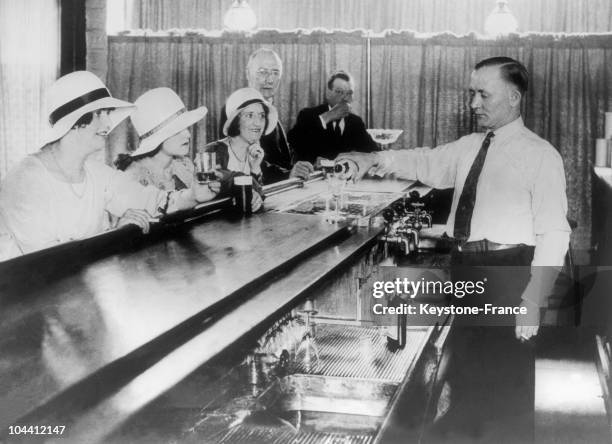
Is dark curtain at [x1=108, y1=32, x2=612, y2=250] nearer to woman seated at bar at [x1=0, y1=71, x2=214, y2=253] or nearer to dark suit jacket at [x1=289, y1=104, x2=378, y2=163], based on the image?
dark suit jacket at [x1=289, y1=104, x2=378, y2=163]

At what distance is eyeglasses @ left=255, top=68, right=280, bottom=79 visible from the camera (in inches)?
91.5

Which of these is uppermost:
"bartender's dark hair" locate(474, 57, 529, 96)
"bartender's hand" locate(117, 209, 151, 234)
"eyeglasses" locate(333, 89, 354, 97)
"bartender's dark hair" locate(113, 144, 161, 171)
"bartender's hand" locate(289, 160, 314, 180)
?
"bartender's dark hair" locate(474, 57, 529, 96)

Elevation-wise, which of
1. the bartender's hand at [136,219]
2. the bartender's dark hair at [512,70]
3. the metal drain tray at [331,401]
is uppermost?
the bartender's dark hair at [512,70]

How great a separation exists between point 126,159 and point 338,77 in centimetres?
78

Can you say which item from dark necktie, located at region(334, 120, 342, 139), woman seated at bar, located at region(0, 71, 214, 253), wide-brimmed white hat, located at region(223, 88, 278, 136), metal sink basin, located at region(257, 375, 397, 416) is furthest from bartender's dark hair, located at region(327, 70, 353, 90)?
metal sink basin, located at region(257, 375, 397, 416)

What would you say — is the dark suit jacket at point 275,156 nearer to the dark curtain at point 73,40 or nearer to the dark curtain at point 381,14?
the dark curtain at point 381,14

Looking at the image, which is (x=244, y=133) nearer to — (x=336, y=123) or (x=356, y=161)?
(x=336, y=123)

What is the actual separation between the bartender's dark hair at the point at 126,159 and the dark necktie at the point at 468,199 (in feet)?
3.33

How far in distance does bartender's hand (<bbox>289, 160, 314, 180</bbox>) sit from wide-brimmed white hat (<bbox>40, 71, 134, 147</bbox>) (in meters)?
0.97

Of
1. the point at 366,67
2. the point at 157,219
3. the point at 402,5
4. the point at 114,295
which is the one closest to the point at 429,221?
the point at 366,67

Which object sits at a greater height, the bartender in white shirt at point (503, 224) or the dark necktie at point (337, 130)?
the dark necktie at point (337, 130)

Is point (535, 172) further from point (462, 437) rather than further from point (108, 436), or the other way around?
point (108, 436)

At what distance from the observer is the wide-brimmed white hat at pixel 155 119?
2.20m

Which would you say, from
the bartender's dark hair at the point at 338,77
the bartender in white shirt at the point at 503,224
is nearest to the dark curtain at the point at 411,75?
the bartender's dark hair at the point at 338,77
